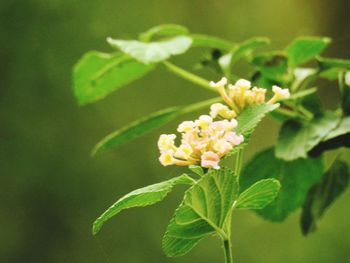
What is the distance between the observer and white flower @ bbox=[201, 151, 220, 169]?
0.40 meters

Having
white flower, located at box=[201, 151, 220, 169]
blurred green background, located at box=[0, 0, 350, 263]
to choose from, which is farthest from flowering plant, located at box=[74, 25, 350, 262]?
blurred green background, located at box=[0, 0, 350, 263]

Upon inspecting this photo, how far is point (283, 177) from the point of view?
73 cm

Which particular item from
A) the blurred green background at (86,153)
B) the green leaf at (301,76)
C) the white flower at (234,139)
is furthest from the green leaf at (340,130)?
the blurred green background at (86,153)

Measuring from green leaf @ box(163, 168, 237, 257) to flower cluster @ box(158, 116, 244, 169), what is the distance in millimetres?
13

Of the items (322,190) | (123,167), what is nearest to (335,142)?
(322,190)

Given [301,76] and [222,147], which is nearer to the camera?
[222,147]

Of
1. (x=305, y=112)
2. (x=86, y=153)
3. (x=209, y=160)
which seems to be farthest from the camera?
(x=86, y=153)

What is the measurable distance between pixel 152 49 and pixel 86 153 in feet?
1.56

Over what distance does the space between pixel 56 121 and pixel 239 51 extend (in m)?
0.51

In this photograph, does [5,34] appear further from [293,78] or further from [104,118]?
[293,78]

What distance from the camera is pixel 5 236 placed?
103 centimetres

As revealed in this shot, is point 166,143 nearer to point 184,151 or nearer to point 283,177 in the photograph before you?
point 184,151

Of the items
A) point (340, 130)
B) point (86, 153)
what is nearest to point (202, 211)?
point (340, 130)

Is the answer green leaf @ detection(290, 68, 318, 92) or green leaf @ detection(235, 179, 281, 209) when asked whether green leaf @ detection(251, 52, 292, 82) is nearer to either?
green leaf @ detection(290, 68, 318, 92)
